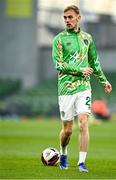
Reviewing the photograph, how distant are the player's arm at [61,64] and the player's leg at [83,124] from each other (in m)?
0.36

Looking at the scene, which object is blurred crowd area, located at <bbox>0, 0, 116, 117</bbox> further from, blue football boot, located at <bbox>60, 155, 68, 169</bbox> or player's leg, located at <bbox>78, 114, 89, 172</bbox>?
player's leg, located at <bbox>78, 114, 89, 172</bbox>

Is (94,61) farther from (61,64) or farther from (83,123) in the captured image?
(83,123)

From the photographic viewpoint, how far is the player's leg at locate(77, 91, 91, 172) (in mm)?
13766

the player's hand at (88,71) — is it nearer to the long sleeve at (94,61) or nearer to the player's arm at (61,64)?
the player's arm at (61,64)

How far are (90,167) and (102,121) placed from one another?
2728 cm

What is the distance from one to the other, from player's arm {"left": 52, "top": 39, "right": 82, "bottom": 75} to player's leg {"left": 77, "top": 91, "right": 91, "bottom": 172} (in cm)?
36

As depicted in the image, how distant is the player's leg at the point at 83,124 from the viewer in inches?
542

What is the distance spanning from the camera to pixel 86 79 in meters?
14.1

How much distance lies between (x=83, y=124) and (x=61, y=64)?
3.07ft

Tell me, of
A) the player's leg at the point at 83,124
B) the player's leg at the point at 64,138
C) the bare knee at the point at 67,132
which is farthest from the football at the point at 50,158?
the player's leg at the point at 83,124

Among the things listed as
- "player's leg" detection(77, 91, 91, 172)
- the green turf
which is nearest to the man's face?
"player's leg" detection(77, 91, 91, 172)

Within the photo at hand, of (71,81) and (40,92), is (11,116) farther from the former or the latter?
(71,81)

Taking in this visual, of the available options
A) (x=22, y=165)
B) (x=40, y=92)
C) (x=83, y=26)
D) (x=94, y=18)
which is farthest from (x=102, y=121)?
(x=22, y=165)

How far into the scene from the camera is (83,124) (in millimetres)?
13773
